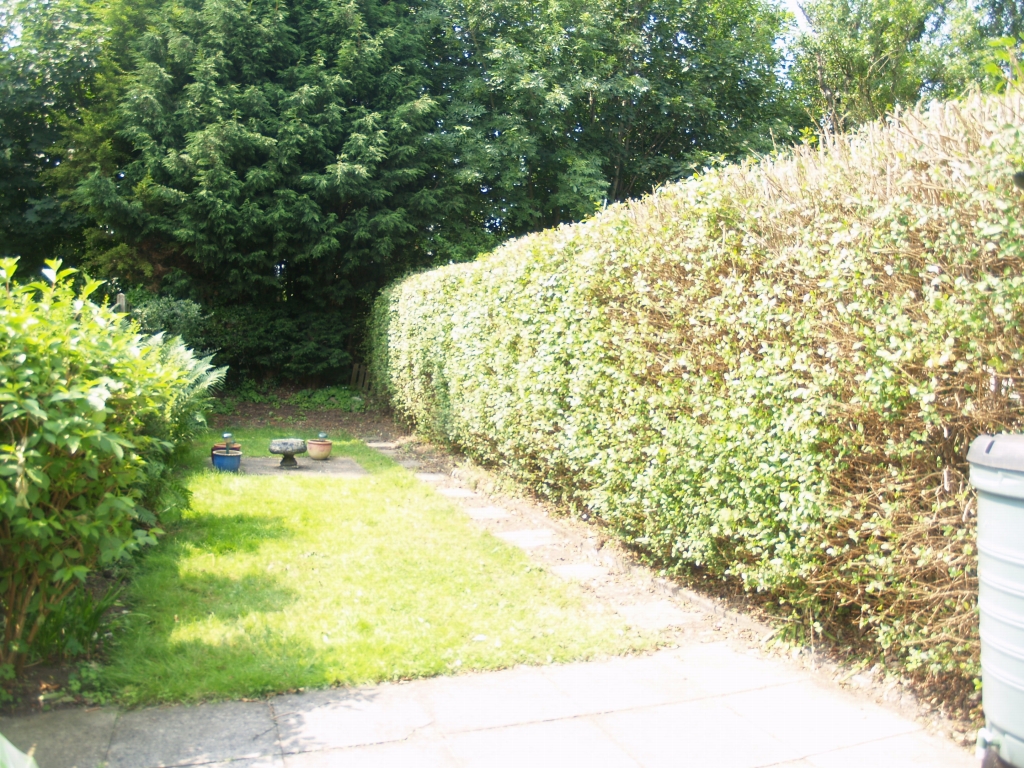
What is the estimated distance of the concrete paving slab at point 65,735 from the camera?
301cm

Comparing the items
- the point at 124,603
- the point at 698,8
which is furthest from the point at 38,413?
the point at 698,8

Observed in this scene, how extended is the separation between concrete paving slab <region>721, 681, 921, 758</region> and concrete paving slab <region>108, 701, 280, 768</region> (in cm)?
214

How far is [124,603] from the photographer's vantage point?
477 centimetres

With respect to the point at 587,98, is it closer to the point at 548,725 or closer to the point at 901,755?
the point at 548,725

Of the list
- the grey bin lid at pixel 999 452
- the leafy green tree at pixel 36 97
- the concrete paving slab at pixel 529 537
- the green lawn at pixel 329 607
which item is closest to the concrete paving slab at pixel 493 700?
the green lawn at pixel 329 607

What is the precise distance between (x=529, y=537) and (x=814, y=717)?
353 centimetres

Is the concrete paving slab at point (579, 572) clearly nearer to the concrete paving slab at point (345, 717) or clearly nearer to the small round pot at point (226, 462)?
the concrete paving slab at point (345, 717)

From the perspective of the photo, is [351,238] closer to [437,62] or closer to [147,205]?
[147,205]

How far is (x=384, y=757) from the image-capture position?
312 cm

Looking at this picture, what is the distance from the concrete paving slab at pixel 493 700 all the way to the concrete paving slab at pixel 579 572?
1.67m

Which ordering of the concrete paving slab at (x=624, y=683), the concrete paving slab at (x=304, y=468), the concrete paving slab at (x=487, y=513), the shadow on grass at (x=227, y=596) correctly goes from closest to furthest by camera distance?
1. the concrete paving slab at (x=624, y=683)
2. the shadow on grass at (x=227, y=596)
3. the concrete paving slab at (x=487, y=513)
4. the concrete paving slab at (x=304, y=468)

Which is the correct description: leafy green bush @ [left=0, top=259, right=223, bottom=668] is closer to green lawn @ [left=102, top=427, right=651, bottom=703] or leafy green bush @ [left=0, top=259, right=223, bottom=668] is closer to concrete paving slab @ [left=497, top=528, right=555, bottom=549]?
green lawn @ [left=102, top=427, right=651, bottom=703]

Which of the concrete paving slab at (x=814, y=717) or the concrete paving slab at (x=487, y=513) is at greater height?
the concrete paving slab at (x=814, y=717)

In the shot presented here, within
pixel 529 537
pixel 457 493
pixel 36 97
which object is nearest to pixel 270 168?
pixel 36 97
